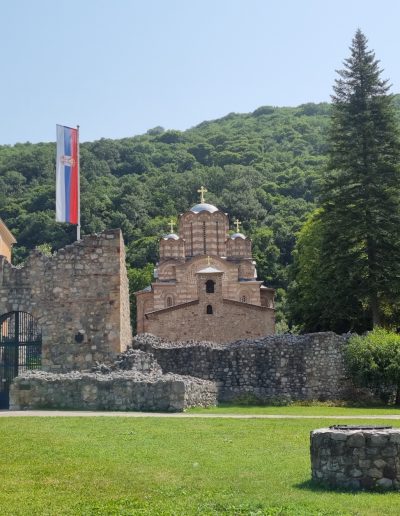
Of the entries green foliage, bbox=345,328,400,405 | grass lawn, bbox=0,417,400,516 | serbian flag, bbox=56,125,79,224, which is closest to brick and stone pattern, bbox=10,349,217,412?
grass lawn, bbox=0,417,400,516

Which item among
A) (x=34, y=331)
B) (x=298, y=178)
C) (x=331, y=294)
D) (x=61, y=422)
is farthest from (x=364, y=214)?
(x=298, y=178)

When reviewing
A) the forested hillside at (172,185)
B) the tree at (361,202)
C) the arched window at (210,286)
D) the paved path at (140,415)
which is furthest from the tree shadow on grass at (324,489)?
the forested hillside at (172,185)

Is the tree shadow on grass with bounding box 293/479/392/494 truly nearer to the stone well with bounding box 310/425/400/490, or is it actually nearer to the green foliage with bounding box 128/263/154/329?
the stone well with bounding box 310/425/400/490

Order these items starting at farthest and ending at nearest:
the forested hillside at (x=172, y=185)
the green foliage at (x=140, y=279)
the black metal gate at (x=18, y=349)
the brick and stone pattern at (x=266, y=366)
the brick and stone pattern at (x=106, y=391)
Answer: the forested hillside at (x=172, y=185) → the green foliage at (x=140, y=279) → the brick and stone pattern at (x=266, y=366) → the black metal gate at (x=18, y=349) → the brick and stone pattern at (x=106, y=391)

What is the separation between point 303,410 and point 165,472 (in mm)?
9241

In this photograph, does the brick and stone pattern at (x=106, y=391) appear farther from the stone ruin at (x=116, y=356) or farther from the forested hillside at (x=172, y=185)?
the forested hillside at (x=172, y=185)

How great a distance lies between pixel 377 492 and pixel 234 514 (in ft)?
5.67

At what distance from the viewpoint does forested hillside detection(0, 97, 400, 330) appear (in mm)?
69812

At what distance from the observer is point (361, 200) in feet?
90.5

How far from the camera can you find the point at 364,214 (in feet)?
89.0

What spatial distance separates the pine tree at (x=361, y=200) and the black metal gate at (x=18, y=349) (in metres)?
11.8

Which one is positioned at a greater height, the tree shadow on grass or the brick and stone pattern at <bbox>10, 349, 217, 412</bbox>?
the brick and stone pattern at <bbox>10, 349, 217, 412</bbox>

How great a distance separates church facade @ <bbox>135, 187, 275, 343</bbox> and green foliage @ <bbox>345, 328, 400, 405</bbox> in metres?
15.8

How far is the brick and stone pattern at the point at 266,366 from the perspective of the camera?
66.9 feet
